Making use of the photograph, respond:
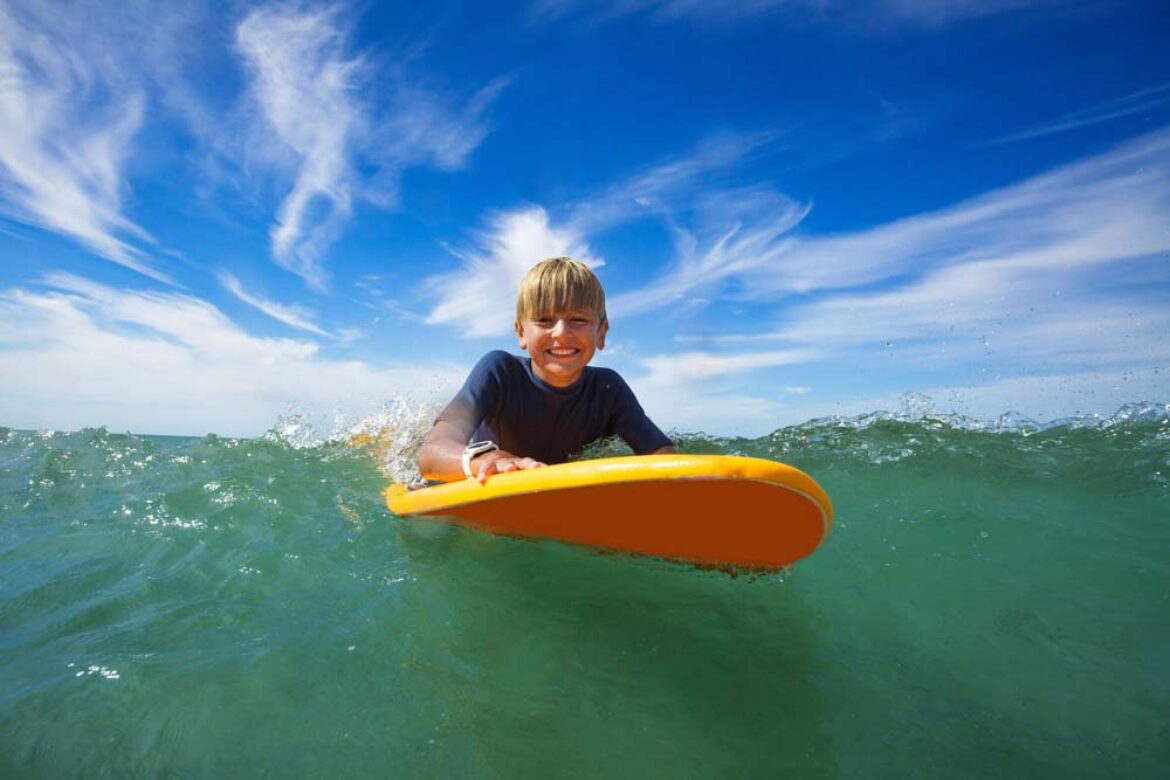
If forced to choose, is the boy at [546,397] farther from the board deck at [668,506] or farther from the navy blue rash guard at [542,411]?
the board deck at [668,506]

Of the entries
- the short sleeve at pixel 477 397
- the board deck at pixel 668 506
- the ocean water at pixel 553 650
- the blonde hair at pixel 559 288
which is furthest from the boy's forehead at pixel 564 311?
the ocean water at pixel 553 650

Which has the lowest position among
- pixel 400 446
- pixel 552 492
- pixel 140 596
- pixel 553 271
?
pixel 140 596

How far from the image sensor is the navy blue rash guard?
3221 millimetres

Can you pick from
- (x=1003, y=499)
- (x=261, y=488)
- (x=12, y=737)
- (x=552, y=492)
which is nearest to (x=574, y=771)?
(x=552, y=492)

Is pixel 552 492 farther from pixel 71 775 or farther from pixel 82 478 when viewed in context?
pixel 82 478

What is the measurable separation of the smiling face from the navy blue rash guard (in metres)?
0.14

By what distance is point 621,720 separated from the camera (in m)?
1.69

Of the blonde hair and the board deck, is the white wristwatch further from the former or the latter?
the blonde hair

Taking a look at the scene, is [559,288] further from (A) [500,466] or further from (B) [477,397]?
(A) [500,466]

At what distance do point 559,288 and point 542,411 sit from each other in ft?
2.46

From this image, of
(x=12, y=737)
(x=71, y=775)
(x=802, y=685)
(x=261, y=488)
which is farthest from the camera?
(x=261, y=488)

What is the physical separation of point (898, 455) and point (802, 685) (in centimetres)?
699

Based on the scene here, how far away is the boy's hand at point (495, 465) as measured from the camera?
254 cm

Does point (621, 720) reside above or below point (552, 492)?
below
